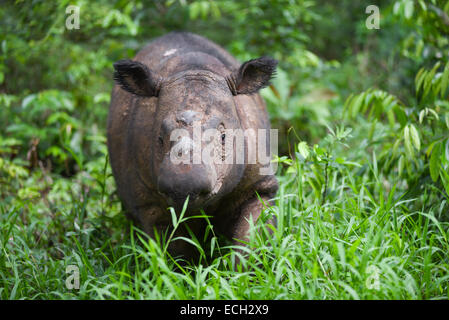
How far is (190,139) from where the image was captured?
2844 millimetres

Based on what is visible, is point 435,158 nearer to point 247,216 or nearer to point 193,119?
point 247,216

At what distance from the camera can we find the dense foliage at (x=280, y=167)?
2.94 meters

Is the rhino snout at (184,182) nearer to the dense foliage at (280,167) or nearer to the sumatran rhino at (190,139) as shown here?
the sumatran rhino at (190,139)

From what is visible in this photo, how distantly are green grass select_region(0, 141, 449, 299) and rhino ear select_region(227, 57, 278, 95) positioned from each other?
70 cm

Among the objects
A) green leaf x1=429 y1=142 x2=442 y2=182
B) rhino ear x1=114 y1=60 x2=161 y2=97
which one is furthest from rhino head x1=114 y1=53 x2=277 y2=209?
green leaf x1=429 y1=142 x2=442 y2=182

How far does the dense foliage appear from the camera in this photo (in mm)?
2939

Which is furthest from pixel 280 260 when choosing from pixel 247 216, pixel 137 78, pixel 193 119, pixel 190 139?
pixel 137 78

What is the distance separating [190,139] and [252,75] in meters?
1.02

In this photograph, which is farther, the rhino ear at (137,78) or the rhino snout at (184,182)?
the rhino ear at (137,78)

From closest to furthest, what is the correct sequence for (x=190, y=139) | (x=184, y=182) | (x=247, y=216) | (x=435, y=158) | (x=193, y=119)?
1. (x=184, y=182)
2. (x=190, y=139)
3. (x=193, y=119)
4. (x=435, y=158)
5. (x=247, y=216)

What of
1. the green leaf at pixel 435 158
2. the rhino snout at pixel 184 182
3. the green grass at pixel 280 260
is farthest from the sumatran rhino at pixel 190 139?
the green leaf at pixel 435 158

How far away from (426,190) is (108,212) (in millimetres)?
3177

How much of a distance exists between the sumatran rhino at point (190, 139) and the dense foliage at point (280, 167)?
0.26 metres
